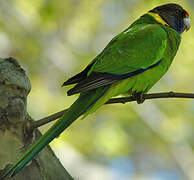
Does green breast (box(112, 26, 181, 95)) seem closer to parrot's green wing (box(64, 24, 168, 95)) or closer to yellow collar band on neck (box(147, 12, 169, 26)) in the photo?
parrot's green wing (box(64, 24, 168, 95))

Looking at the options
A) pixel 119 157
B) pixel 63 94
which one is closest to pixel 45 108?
pixel 63 94

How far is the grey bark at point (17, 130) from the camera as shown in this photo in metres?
1.82

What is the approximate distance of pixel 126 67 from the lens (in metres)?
3.10

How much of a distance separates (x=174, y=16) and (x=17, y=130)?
9.05ft

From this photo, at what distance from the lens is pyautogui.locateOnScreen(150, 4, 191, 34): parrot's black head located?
4.04m

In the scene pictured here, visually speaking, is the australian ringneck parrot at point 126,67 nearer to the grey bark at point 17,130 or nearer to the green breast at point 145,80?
the green breast at point 145,80

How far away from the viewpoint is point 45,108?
672 cm

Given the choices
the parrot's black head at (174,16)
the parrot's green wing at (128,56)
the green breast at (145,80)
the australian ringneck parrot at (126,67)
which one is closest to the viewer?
the australian ringneck parrot at (126,67)

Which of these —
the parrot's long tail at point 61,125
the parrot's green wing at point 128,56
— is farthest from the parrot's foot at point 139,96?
the parrot's long tail at point 61,125

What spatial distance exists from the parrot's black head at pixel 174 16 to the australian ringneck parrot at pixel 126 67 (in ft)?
0.54

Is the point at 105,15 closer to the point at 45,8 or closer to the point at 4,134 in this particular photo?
the point at 45,8

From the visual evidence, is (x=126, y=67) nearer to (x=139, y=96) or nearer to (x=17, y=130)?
(x=139, y=96)

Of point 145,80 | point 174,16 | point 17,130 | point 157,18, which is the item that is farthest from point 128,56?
point 17,130

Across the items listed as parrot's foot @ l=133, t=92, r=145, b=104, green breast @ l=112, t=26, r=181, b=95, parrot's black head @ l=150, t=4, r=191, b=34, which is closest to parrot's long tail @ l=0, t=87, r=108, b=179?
green breast @ l=112, t=26, r=181, b=95
